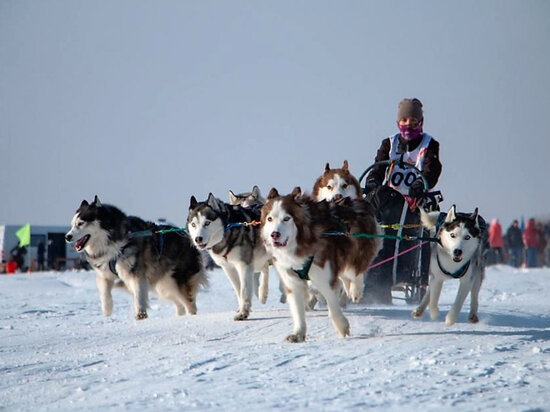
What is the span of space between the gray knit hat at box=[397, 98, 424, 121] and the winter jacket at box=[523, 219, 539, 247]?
12.9 metres

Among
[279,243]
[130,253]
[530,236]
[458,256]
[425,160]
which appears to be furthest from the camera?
[530,236]

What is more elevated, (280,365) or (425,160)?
(425,160)

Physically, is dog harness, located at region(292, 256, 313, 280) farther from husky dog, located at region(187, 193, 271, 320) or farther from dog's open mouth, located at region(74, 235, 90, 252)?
dog's open mouth, located at region(74, 235, 90, 252)

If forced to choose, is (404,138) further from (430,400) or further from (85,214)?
(430,400)

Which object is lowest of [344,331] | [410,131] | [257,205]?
[344,331]

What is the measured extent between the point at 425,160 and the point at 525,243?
1329 cm

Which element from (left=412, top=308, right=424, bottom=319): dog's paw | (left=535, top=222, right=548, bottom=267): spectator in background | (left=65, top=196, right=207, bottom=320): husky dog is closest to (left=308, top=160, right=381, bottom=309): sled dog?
(left=412, top=308, right=424, bottom=319): dog's paw

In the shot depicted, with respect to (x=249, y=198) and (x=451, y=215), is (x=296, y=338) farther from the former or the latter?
(x=249, y=198)

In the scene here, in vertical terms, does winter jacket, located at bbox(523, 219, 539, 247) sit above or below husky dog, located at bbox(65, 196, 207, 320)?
above

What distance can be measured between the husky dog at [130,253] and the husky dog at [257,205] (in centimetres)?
70

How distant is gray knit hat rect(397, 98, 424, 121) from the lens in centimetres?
682

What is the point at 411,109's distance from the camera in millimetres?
6820

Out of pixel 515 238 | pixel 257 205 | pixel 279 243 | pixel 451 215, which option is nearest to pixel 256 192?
pixel 257 205

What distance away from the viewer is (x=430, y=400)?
3471mm
